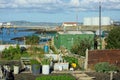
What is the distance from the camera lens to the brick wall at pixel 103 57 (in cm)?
2421

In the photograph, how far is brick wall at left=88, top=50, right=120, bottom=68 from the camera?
24209 mm

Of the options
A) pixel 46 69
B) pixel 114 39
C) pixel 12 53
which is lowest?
pixel 12 53

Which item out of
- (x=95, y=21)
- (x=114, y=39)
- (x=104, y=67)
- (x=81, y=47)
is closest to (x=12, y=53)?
(x=81, y=47)

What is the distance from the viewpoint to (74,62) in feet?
85.2

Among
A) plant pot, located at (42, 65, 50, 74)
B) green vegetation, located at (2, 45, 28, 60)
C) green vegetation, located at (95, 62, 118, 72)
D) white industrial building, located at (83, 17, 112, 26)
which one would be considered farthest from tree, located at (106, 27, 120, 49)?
white industrial building, located at (83, 17, 112, 26)

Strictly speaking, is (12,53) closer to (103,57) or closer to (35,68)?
(103,57)

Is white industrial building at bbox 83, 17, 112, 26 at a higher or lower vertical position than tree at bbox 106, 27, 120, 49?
lower

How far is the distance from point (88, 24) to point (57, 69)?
437 ft

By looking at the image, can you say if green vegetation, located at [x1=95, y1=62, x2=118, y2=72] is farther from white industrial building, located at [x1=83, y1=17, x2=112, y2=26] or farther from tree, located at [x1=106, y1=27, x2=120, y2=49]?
white industrial building, located at [x1=83, y1=17, x2=112, y2=26]

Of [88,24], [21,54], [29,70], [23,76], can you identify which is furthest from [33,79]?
[88,24]

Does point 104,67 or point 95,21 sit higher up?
point 104,67

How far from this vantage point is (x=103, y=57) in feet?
81.0

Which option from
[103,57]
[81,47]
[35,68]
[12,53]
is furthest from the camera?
[81,47]

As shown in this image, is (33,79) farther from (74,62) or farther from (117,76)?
(74,62)
